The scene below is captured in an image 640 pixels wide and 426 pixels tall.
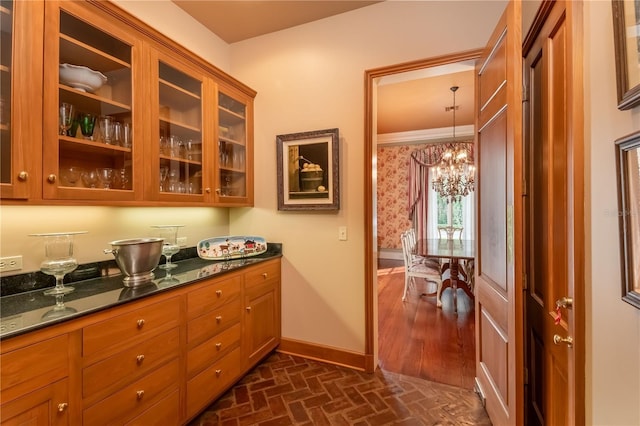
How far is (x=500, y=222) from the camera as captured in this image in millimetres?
1478

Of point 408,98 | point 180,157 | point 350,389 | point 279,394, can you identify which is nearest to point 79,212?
point 180,157

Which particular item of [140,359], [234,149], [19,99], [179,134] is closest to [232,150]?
[234,149]

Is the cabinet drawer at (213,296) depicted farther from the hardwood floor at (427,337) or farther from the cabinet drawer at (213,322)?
the hardwood floor at (427,337)

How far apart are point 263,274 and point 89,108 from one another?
1.62 meters

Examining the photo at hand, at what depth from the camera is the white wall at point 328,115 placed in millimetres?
2221

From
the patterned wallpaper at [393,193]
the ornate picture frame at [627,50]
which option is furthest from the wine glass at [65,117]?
the patterned wallpaper at [393,193]

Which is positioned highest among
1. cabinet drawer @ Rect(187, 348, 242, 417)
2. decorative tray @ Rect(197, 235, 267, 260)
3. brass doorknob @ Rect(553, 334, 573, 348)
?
decorative tray @ Rect(197, 235, 267, 260)

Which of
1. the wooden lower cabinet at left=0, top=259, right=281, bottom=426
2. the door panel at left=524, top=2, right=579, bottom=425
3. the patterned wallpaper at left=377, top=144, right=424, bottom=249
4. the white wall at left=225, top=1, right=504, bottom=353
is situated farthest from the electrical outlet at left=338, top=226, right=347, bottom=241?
the patterned wallpaper at left=377, top=144, right=424, bottom=249

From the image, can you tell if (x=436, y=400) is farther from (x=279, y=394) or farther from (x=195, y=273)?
(x=195, y=273)

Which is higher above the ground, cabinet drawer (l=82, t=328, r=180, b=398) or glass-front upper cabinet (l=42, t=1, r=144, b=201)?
glass-front upper cabinet (l=42, t=1, r=144, b=201)

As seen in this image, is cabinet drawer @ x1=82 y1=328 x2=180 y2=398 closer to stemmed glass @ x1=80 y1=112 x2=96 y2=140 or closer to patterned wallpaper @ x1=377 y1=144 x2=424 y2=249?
stemmed glass @ x1=80 y1=112 x2=96 y2=140

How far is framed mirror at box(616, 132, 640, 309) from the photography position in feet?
2.36

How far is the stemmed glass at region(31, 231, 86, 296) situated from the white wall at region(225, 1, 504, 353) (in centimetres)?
148

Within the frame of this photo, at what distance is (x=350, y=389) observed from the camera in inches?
81.6
